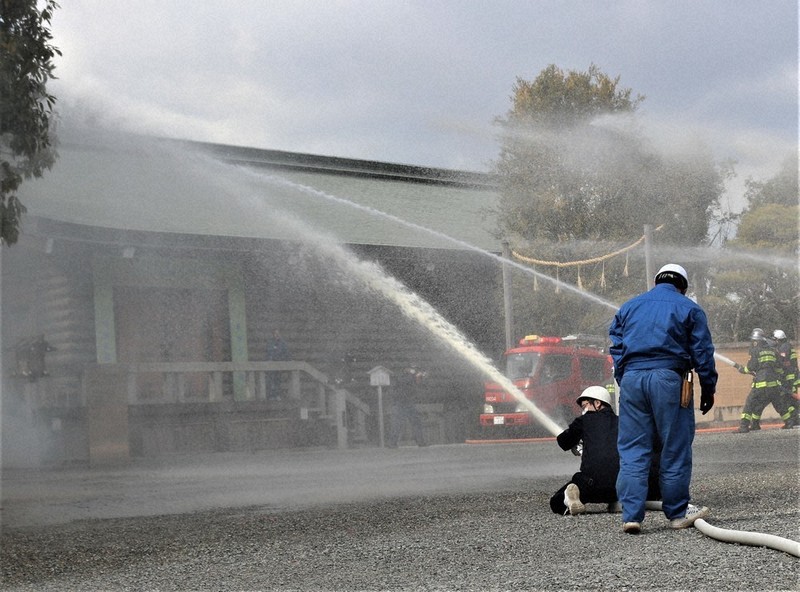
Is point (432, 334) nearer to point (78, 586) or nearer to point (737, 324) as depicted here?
point (737, 324)

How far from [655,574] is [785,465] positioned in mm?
6190

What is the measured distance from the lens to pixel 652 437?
6258mm

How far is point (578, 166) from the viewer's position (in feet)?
81.3

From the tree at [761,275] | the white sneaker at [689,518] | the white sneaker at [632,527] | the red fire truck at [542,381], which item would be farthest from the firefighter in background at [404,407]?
the white sneaker at [632,527]

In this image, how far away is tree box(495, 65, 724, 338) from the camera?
A: 23.8 meters

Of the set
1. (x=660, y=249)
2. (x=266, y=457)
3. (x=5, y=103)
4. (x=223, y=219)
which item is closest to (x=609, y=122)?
(x=660, y=249)

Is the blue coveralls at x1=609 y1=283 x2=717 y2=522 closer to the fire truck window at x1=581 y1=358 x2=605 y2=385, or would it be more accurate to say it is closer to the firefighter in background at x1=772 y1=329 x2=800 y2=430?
the firefighter in background at x1=772 y1=329 x2=800 y2=430

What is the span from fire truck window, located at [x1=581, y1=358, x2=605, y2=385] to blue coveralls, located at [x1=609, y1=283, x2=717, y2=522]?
13890 millimetres

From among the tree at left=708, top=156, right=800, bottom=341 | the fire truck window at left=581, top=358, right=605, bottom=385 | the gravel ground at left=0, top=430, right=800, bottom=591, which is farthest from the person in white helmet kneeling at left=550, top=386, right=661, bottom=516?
the tree at left=708, top=156, right=800, bottom=341

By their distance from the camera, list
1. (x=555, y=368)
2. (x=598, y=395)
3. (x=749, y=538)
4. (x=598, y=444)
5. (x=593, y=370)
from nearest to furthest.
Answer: (x=749, y=538), (x=598, y=444), (x=598, y=395), (x=555, y=368), (x=593, y=370)

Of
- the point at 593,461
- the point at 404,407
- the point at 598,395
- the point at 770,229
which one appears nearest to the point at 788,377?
the point at 404,407

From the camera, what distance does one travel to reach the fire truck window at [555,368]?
1962 centimetres

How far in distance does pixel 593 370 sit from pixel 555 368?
942mm

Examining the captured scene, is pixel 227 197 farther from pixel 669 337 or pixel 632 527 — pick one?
pixel 632 527
